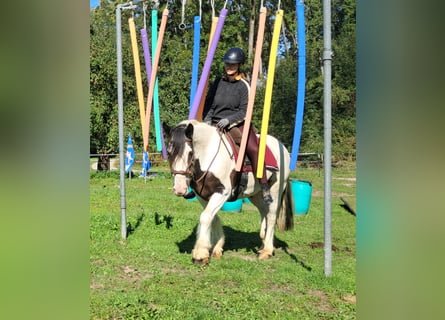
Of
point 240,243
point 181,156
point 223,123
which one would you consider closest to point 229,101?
point 223,123

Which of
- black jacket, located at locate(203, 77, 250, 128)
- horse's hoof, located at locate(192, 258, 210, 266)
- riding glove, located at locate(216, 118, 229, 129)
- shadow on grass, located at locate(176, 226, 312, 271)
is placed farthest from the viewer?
shadow on grass, located at locate(176, 226, 312, 271)

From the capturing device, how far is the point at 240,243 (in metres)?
6.94

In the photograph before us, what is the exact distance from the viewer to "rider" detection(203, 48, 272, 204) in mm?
5555

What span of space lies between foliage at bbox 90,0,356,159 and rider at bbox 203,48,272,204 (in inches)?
516

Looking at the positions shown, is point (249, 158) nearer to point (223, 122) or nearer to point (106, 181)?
point (223, 122)

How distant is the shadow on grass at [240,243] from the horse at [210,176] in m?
0.38

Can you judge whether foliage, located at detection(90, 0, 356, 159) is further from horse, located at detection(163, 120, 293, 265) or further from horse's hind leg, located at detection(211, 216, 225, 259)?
horse's hind leg, located at detection(211, 216, 225, 259)

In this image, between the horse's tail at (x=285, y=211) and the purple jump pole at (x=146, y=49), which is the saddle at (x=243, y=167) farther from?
the purple jump pole at (x=146, y=49)

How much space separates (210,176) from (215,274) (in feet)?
4.06

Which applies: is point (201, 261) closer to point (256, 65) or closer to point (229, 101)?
point (229, 101)

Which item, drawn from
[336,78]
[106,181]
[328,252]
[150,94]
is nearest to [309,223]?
[328,252]

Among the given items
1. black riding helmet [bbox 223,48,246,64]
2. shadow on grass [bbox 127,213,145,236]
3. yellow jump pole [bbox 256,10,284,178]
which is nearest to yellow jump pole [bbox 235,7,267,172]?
yellow jump pole [bbox 256,10,284,178]

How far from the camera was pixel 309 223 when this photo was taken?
882 centimetres

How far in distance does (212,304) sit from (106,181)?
45.0ft
